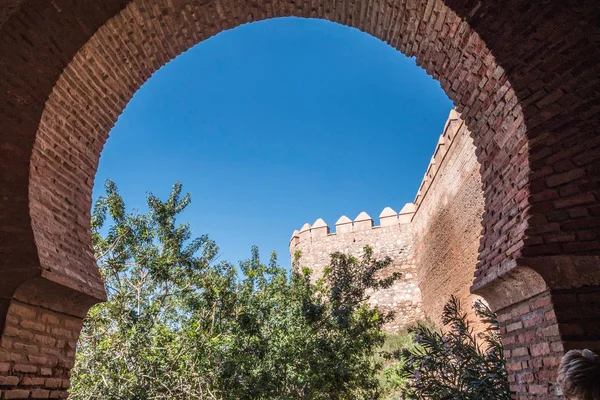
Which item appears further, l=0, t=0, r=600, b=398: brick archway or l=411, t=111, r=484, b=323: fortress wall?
l=411, t=111, r=484, b=323: fortress wall

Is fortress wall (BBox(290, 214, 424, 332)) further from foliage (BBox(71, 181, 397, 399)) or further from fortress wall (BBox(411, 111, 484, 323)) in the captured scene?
foliage (BBox(71, 181, 397, 399))

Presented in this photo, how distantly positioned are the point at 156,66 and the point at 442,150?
34.7 feet

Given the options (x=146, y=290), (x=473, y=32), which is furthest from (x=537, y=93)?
(x=146, y=290)

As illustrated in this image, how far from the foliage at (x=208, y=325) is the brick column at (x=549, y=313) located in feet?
18.2

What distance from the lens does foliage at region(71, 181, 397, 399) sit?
295 inches

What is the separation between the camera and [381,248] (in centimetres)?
2042

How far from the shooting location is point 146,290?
370 inches

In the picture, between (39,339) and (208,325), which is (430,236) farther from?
(39,339)

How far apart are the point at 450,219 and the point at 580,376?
478 inches

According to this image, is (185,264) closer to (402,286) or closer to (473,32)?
(473,32)

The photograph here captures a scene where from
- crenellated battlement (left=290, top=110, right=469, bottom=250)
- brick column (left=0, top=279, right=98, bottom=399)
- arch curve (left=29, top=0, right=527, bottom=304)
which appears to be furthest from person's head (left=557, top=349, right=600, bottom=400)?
crenellated battlement (left=290, top=110, right=469, bottom=250)

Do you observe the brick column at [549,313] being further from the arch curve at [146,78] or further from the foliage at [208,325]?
the foliage at [208,325]

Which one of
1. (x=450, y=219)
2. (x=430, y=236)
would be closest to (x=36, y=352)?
(x=450, y=219)

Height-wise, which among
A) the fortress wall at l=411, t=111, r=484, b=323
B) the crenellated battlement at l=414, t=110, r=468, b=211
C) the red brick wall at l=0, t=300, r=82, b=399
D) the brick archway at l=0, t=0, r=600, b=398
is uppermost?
the crenellated battlement at l=414, t=110, r=468, b=211
